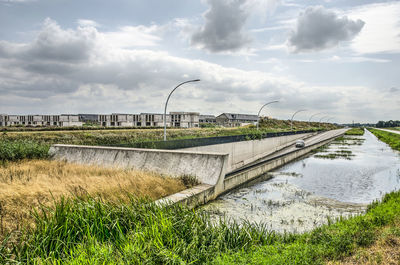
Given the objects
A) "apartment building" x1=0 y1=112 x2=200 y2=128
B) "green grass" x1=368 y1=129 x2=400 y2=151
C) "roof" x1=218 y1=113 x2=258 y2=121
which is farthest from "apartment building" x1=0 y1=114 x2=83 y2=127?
"green grass" x1=368 y1=129 x2=400 y2=151

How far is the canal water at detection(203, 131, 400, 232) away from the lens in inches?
398

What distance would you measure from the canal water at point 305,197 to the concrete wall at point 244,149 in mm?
3838

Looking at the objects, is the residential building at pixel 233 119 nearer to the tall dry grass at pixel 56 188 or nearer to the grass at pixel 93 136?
the grass at pixel 93 136

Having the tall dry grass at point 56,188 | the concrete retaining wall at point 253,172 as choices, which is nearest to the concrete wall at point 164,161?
the tall dry grass at point 56,188

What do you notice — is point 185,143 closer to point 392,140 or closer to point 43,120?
point 392,140

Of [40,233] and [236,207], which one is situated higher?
[40,233]

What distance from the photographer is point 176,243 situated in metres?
5.60

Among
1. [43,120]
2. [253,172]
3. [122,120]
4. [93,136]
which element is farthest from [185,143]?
[43,120]

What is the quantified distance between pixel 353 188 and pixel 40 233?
58.1ft

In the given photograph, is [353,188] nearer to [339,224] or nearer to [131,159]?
[339,224]

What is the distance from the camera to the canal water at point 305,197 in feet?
33.2

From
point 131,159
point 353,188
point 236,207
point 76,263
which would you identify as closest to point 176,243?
point 76,263

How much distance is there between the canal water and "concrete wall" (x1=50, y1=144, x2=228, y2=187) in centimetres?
141

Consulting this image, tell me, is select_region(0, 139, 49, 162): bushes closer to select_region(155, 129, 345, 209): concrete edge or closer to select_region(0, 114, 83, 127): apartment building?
select_region(155, 129, 345, 209): concrete edge
